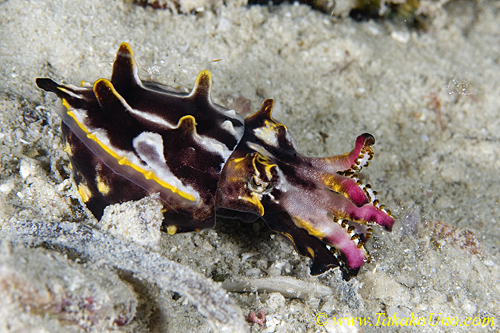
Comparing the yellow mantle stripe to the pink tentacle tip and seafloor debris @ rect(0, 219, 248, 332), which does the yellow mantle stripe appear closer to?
seafloor debris @ rect(0, 219, 248, 332)

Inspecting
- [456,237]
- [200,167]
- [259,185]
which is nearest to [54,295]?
[200,167]

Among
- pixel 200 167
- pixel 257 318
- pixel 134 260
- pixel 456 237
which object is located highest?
pixel 200 167

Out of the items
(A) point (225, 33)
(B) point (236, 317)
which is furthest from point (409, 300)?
(A) point (225, 33)

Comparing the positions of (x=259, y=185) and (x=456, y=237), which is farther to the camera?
(x=456, y=237)

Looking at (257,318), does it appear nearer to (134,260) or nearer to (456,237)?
(134,260)

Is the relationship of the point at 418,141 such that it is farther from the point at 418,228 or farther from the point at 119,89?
the point at 119,89

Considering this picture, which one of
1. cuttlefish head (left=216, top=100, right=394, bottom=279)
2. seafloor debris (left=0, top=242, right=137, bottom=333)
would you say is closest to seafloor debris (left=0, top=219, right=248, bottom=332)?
seafloor debris (left=0, top=242, right=137, bottom=333)

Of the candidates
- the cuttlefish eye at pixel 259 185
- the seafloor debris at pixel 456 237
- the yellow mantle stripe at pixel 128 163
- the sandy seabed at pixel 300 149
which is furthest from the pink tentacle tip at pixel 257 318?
the seafloor debris at pixel 456 237
